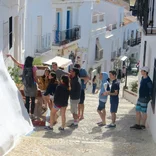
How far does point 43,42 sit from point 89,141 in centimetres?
1370

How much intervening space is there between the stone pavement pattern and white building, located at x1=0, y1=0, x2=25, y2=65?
10.8ft

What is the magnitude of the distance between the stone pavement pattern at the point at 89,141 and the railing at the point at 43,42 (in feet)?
33.5

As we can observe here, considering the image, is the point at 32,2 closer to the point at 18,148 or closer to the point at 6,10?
the point at 6,10

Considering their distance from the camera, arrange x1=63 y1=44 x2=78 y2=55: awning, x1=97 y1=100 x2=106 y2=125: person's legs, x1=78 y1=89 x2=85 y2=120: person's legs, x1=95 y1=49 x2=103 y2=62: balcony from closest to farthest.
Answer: x1=97 y1=100 x2=106 y2=125: person's legs < x1=78 y1=89 x2=85 y2=120: person's legs < x1=63 y1=44 x2=78 y2=55: awning < x1=95 y1=49 x2=103 y2=62: balcony

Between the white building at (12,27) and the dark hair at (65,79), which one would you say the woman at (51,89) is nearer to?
the dark hair at (65,79)

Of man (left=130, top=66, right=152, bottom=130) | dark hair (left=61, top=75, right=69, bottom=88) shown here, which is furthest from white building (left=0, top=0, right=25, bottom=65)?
man (left=130, top=66, right=152, bottom=130)

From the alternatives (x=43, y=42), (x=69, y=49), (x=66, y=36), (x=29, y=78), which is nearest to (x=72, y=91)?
(x=29, y=78)

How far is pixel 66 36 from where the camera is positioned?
29000 mm

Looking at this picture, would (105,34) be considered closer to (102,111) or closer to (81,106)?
(81,106)

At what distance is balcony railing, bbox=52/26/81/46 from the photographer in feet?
90.8

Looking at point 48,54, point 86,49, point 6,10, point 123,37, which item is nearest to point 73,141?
point 6,10

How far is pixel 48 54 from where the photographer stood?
81.6 ft

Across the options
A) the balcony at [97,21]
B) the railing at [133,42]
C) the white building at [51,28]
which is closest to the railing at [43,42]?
the white building at [51,28]

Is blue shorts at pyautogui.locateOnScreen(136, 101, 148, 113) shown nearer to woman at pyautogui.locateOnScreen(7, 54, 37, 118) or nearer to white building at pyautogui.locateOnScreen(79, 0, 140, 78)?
woman at pyautogui.locateOnScreen(7, 54, 37, 118)
